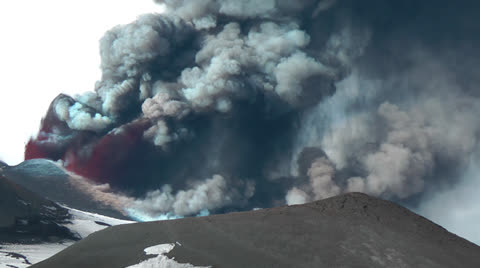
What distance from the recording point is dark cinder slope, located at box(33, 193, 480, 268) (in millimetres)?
12445

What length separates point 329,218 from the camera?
631 inches

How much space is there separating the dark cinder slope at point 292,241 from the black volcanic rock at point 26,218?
63.7 feet

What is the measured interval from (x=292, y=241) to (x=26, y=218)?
27175mm

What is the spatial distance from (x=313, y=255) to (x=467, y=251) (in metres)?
6.94

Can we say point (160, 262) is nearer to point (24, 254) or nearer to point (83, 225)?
point (24, 254)

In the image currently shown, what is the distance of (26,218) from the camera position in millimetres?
33344

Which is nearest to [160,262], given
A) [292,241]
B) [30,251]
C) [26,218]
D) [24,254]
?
[292,241]

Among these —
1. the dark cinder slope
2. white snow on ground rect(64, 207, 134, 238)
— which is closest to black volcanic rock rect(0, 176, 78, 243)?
white snow on ground rect(64, 207, 134, 238)

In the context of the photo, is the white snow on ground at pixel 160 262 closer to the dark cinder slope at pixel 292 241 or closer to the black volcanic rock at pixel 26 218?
the dark cinder slope at pixel 292 241

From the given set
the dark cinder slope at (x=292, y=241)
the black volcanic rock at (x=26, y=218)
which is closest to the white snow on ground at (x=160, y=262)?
the dark cinder slope at (x=292, y=241)

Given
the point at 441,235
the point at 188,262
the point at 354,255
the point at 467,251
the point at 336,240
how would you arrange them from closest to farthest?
the point at 188,262 → the point at 354,255 → the point at 336,240 → the point at 467,251 → the point at 441,235

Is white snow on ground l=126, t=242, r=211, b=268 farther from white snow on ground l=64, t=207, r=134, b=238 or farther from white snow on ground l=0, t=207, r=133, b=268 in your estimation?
white snow on ground l=64, t=207, r=134, b=238

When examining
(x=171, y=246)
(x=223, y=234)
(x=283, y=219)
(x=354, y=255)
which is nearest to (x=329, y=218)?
(x=283, y=219)

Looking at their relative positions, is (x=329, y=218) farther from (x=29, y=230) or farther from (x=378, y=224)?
(x=29, y=230)
